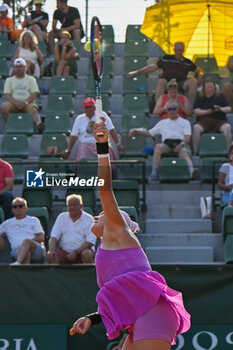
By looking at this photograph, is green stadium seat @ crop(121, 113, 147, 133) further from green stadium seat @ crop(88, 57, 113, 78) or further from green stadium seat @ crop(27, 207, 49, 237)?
green stadium seat @ crop(27, 207, 49, 237)

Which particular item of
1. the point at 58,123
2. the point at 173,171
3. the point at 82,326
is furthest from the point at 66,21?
the point at 82,326

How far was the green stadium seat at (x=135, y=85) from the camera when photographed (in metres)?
14.9

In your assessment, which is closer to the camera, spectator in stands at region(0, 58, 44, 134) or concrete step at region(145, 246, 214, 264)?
concrete step at region(145, 246, 214, 264)

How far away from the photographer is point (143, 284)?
18.2 ft

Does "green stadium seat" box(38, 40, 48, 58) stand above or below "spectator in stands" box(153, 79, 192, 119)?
above

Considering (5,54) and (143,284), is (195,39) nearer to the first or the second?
(5,54)

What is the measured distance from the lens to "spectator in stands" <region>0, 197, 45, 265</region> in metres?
10.4

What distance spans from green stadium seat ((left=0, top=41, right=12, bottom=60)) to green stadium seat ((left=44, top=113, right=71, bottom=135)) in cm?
257

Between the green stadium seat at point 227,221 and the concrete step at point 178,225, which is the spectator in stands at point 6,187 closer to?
the concrete step at point 178,225

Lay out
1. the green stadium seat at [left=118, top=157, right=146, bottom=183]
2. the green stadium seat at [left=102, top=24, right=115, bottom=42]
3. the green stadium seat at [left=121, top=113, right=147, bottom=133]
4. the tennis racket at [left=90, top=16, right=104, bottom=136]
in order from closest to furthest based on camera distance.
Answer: the tennis racket at [left=90, top=16, right=104, bottom=136] → the green stadium seat at [left=118, top=157, right=146, bottom=183] → the green stadium seat at [left=121, top=113, right=147, bottom=133] → the green stadium seat at [left=102, top=24, right=115, bottom=42]

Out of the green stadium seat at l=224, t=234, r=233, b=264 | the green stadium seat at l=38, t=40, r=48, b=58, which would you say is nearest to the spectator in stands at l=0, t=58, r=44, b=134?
the green stadium seat at l=38, t=40, r=48, b=58

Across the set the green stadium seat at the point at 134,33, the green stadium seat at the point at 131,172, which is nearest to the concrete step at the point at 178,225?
the green stadium seat at the point at 131,172

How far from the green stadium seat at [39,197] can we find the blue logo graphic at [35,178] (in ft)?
0.54

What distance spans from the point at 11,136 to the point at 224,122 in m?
3.09
